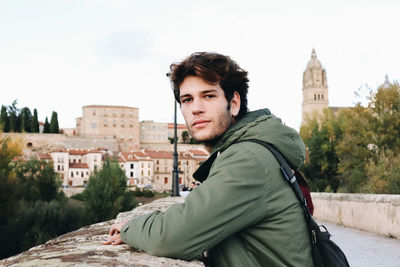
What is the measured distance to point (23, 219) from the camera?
442 inches

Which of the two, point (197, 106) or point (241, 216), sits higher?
point (197, 106)

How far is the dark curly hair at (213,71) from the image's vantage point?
1.67 metres

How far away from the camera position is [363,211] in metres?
7.08

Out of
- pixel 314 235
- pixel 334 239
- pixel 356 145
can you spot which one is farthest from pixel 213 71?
pixel 356 145

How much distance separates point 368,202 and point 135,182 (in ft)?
217

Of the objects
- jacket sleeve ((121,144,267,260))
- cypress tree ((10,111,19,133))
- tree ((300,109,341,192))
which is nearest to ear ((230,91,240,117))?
jacket sleeve ((121,144,267,260))

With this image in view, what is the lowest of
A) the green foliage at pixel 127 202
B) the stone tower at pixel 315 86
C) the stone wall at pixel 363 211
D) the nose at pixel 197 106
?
the green foliage at pixel 127 202

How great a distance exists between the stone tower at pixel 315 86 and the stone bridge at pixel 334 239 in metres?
87.3

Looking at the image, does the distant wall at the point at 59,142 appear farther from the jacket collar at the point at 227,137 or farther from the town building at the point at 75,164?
the jacket collar at the point at 227,137

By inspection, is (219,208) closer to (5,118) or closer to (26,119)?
(5,118)

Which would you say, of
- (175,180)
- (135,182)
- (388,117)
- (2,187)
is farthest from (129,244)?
(135,182)

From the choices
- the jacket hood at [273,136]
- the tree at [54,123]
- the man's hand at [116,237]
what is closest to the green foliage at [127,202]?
the man's hand at [116,237]

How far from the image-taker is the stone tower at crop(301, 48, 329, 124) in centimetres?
9319

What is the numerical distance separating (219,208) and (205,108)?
0.56m
